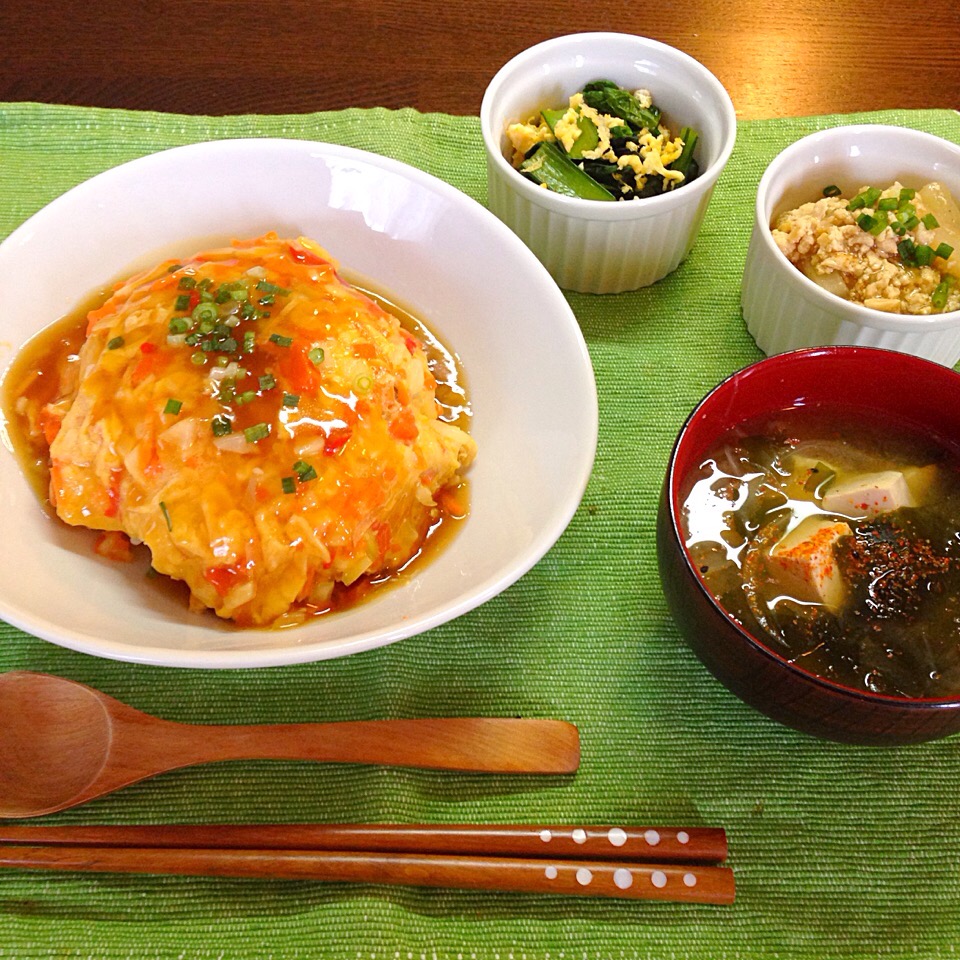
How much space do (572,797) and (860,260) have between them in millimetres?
1789

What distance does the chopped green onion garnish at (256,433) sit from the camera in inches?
80.4

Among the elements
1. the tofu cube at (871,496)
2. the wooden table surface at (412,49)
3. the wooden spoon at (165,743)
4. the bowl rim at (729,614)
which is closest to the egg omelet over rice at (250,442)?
the wooden spoon at (165,743)

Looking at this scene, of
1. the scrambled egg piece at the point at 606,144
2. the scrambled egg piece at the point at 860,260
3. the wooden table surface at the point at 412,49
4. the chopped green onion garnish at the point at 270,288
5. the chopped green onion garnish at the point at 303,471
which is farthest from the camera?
the wooden table surface at the point at 412,49

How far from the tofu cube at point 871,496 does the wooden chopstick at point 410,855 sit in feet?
2.68

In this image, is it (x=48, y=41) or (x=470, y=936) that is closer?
(x=470, y=936)

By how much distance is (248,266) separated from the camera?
2412 millimetres

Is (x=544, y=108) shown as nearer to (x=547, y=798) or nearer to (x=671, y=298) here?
(x=671, y=298)

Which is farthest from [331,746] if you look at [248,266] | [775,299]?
[775,299]

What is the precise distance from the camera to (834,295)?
250cm

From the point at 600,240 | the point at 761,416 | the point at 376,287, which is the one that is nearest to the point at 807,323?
the point at 761,416

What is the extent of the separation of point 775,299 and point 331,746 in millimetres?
1863

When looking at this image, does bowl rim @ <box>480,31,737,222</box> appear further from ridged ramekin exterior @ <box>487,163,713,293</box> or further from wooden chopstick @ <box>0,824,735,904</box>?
wooden chopstick @ <box>0,824,735,904</box>

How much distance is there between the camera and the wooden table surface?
3.62m

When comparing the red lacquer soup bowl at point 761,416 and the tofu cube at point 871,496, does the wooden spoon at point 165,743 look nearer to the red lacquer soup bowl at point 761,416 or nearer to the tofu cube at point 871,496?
the red lacquer soup bowl at point 761,416
